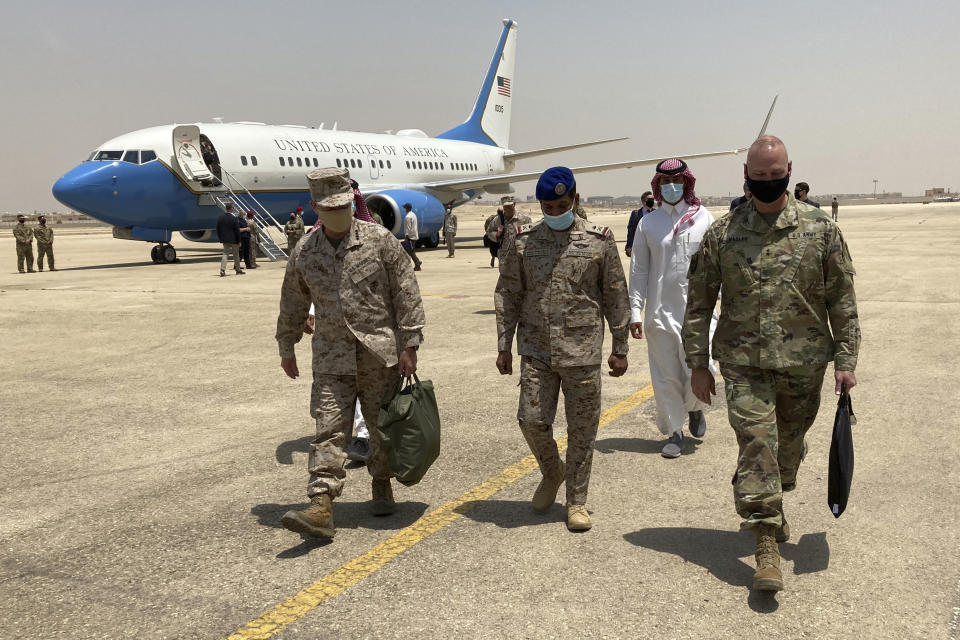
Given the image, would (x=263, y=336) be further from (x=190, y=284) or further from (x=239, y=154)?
(x=239, y=154)

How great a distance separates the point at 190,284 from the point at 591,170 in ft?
57.0

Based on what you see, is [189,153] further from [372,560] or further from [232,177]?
[372,560]

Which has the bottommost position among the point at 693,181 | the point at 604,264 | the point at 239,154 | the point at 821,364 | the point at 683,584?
the point at 683,584

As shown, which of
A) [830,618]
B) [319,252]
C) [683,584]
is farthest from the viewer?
Answer: [319,252]

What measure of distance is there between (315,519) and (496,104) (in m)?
38.1

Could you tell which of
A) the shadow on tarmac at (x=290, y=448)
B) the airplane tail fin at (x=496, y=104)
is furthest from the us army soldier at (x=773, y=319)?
the airplane tail fin at (x=496, y=104)

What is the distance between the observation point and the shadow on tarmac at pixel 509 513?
4340 millimetres

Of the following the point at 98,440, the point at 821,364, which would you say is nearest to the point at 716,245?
the point at 821,364

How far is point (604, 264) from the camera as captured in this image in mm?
4316

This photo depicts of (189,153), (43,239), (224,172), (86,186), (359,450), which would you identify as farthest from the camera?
(224,172)

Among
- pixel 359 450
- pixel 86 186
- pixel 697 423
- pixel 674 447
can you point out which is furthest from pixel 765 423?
pixel 86 186

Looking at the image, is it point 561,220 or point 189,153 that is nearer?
point 561,220

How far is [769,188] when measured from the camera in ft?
11.7

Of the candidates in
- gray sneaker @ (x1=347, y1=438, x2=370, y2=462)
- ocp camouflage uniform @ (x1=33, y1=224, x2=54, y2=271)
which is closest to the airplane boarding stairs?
ocp camouflage uniform @ (x1=33, y1=224, x2=54, y2=271)
